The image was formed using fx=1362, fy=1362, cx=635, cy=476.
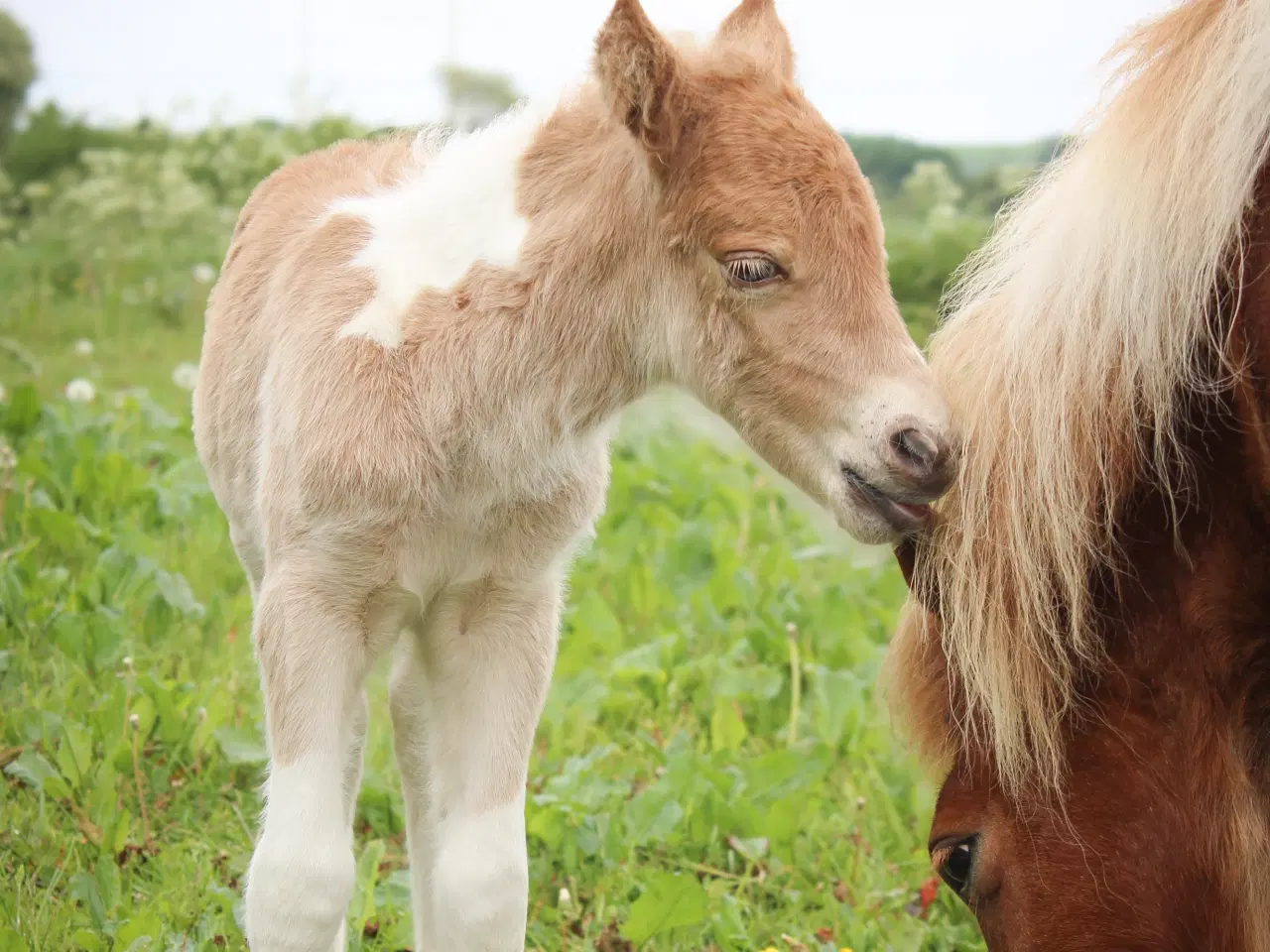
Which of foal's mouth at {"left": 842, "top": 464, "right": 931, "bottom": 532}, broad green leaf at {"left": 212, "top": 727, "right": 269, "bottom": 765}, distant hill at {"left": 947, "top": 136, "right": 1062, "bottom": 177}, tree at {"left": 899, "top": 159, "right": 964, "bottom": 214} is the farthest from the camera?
distant hill at {"left": 947, "top": 136, "right": 1062, "bottom": 177}

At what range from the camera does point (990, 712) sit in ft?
7.25

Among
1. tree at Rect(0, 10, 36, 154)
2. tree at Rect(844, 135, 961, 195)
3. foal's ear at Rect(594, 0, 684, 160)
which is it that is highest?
tree at Rect(0, 10, 36, 154)

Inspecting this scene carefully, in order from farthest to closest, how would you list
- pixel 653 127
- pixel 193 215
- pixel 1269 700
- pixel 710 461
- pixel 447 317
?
pixel 193 215 < pixel 710 461 < pixel 447 317 < pixel 653 127 < pixel 1269 700

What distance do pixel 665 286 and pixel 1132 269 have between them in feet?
2.42

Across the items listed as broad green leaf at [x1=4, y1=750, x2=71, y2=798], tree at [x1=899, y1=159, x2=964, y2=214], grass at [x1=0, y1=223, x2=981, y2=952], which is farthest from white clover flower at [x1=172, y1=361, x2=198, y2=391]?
tree at [x1=899, y1=159, x2=964, y2=214]

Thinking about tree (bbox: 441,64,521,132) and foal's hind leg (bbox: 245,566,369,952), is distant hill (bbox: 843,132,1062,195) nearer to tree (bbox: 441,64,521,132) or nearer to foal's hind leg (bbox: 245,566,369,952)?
tree (bbox: 441,64,521,132)

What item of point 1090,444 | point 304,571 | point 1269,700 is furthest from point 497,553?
point 1269,700

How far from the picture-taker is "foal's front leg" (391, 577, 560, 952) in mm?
2412

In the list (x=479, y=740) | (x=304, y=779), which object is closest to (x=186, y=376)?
(x=479, y=740)

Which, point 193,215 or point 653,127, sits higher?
point 193,215

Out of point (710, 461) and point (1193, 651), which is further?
point (710, 461)

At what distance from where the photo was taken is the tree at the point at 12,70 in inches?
352

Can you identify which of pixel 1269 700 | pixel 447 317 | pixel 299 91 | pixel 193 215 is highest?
pixel 299 91

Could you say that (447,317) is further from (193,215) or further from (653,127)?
(193,215)
